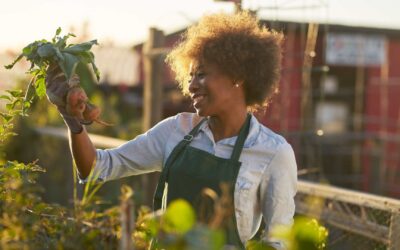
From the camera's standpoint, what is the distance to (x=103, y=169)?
9.85ft

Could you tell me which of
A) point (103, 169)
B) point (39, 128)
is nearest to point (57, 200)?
point (39, 128)

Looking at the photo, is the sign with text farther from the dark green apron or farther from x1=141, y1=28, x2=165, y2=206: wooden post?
the dark green apron

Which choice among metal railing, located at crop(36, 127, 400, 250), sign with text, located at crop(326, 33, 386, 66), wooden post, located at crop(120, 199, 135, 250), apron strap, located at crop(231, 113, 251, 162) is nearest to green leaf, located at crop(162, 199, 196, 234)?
wooden post, located at crop(120, 199, 135, 250)

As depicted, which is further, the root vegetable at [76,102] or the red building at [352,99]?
the red building at [352,99]

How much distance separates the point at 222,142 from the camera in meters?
3.03

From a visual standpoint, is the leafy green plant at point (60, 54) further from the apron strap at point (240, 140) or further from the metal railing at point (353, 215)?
the metal railing at point (353, 215)

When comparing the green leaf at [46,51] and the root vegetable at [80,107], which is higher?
the green leaf at [46,51]

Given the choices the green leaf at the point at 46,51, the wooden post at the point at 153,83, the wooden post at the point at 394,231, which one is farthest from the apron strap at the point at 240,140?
the wooden post at the point at 153,83

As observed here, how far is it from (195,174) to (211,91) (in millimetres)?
313

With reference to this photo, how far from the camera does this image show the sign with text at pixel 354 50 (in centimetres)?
1489

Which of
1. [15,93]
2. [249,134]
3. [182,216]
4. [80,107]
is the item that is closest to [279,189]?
[249,134]

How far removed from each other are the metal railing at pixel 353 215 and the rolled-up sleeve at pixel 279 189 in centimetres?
119

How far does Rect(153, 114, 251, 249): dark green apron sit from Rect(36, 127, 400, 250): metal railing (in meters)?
1.32

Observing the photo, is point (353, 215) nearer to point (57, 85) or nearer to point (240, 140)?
point (240, 140)
